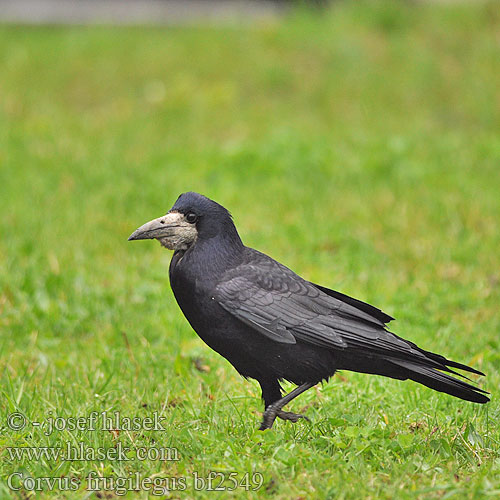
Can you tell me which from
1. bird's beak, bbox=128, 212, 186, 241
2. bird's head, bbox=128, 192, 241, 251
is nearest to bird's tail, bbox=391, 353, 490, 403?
bird's head, bbox=128, 192, 241, 251

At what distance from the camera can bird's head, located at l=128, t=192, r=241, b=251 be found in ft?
12.5

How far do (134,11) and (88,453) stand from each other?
11.9 m

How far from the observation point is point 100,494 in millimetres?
3227

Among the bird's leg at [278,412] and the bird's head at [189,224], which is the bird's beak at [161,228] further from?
the bird's leg at [278,412]

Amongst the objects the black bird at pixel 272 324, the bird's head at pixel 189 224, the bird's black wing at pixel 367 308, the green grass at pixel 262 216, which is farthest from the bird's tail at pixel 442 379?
the bird's head at pixel 189 224

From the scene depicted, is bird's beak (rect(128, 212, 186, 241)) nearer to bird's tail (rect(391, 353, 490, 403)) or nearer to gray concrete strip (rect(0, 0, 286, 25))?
bird's tail (rect(391, 353, 490, 403))

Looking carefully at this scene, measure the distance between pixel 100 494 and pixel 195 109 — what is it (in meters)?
7.57

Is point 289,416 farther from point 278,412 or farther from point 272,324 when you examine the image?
point 272,324

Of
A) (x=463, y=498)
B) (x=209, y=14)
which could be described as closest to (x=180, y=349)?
(x=463, y=498)

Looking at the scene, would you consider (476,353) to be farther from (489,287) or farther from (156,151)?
(156,151)

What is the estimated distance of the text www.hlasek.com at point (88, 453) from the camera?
137 inches

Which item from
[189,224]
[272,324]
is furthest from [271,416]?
[189,224]

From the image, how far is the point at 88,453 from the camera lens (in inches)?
138

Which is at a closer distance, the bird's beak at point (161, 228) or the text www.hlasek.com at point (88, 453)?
the text www.hlasek.com at point (88, 453)
